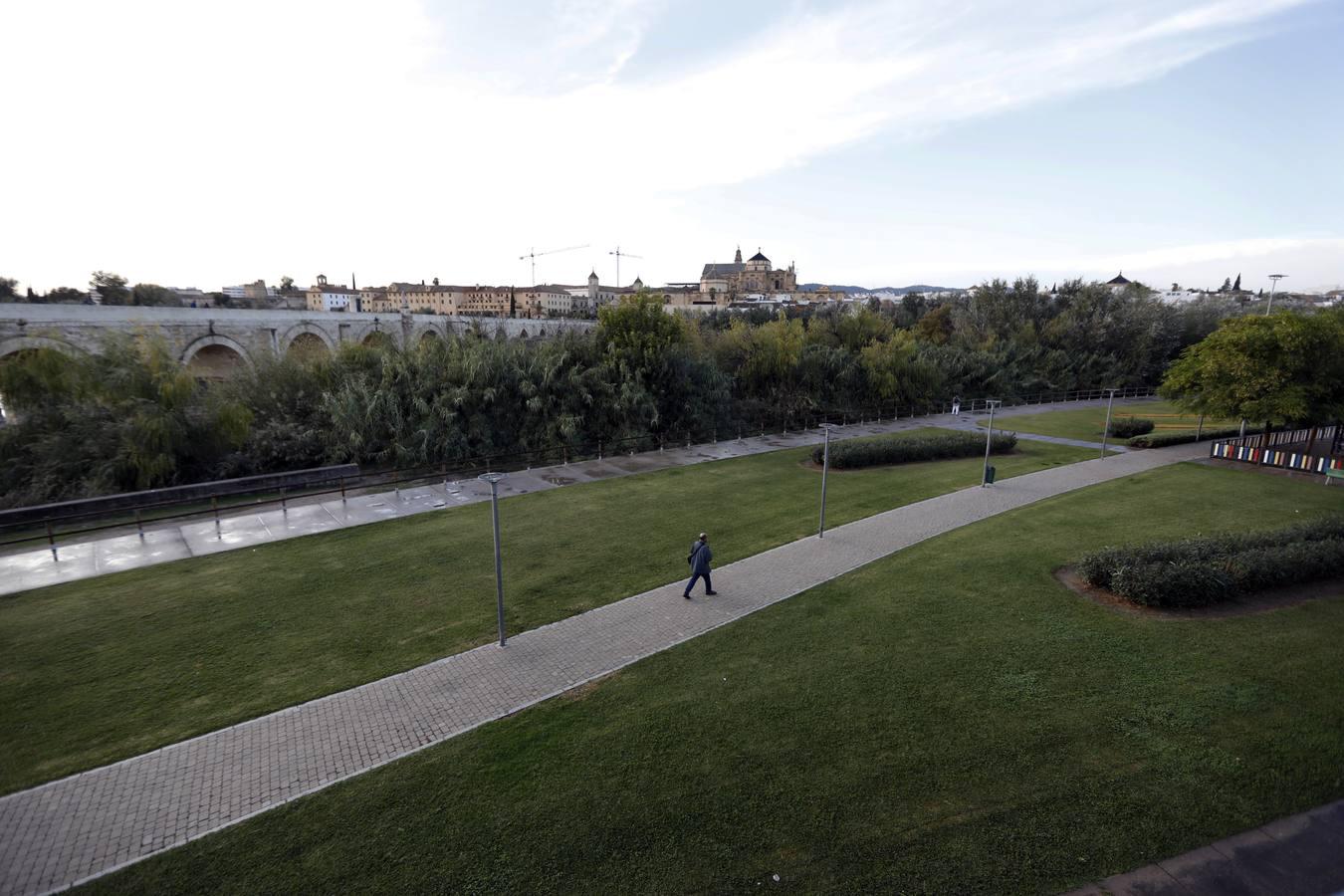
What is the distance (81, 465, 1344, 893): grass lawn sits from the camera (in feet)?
17.8

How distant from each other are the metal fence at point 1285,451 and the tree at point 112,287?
3268 inches

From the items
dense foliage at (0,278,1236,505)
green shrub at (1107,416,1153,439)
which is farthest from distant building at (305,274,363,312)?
green shrub at (1107,416,1153,439)

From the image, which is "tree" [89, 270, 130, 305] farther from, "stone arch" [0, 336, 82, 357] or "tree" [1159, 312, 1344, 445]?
"tree" [1159, 312, 1344, 445]

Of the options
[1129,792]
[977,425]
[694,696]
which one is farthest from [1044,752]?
[977,425]

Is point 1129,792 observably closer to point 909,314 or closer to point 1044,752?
point 1044,752

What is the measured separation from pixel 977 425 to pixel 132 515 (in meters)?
32.3

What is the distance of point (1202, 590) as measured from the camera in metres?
10.2

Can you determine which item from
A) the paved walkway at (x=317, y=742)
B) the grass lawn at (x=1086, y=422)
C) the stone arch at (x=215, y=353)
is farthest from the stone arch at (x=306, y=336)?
the grass lawn at (x=1086, y=422)

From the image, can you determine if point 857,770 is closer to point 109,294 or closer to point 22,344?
point 22,344

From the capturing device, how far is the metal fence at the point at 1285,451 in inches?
781

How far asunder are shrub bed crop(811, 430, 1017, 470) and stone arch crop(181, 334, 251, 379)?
80.4 feet

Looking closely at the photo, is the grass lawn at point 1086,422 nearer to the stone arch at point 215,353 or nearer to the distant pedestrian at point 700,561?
the distant pedestrian at point 700,561

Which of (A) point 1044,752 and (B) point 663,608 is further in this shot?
(B) point 663,608

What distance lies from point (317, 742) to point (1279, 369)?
26861 millimetres
